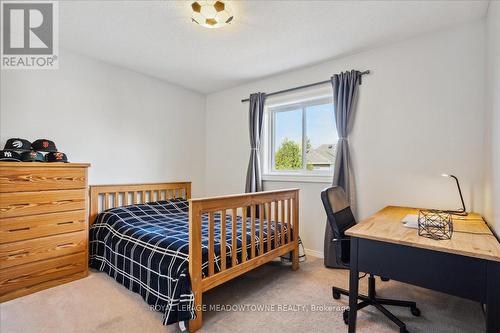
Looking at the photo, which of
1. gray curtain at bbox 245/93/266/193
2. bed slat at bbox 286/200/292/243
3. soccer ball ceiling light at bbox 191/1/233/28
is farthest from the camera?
gray curtain at bbox 245/93/266/193

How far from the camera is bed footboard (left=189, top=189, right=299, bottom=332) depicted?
1691mm

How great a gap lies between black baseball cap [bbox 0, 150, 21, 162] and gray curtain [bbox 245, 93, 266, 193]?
242 cm

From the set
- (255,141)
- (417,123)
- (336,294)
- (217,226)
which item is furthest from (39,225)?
(417,123)

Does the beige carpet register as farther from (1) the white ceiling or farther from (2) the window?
(1) the white ceiling

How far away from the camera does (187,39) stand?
2.48 metres

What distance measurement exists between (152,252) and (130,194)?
4.92ft

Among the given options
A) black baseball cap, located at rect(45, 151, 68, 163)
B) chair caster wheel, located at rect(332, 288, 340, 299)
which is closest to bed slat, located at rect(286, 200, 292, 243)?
chair caster wheel, located at rect(332, 288, 340, 299)

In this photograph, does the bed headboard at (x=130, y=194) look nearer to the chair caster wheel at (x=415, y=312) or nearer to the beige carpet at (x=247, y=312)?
the beige carpet at (x=247, y=312)

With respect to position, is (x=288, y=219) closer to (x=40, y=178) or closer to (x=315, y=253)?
(x=315, y=253)

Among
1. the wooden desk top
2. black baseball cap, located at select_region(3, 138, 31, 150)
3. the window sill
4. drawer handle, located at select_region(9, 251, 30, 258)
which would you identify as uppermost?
black baseball cap, located at select_region(3, 138, 31, 150)

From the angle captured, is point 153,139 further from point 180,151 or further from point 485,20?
point 485,20

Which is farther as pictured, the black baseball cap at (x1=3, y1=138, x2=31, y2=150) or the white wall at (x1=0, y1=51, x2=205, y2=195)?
the white wall at (x1=0, y1=51, x2=205, y2=195)

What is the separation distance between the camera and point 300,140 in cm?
335

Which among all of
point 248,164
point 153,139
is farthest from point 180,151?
point 248,164
